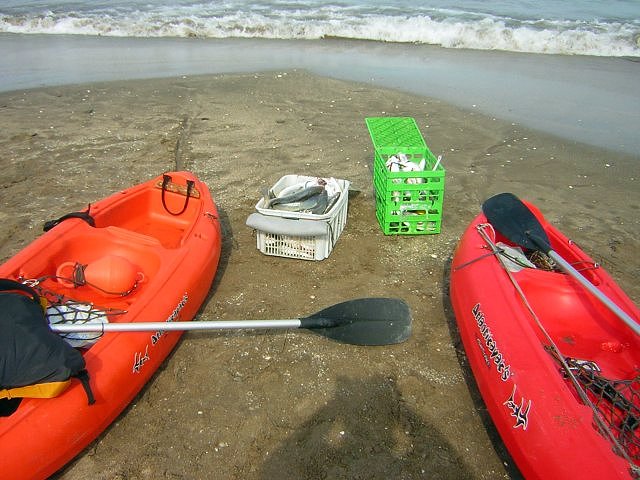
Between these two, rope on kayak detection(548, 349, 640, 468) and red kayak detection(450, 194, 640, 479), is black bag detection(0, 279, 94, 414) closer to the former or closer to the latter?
red kayak detection(450, 194, 640, 479)

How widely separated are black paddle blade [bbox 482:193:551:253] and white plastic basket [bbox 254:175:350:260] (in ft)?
4.55

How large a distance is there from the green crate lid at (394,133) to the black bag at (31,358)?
3799 millimetres

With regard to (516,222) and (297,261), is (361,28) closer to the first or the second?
(297,261)

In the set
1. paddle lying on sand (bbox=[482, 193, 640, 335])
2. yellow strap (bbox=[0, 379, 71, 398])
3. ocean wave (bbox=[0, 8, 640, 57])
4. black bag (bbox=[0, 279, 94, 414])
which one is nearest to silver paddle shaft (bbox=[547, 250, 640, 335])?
paddle lying on sand (bbox=[482, 193, 640, 335])

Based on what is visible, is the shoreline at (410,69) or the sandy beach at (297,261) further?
the shoreline at (410,69)

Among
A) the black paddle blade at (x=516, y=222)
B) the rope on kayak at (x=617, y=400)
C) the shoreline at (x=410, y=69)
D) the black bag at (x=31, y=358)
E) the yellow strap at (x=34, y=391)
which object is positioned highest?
the black bag at (x=31, y=358)

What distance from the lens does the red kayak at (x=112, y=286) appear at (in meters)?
2.59

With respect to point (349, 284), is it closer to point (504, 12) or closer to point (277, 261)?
point (277, 261)

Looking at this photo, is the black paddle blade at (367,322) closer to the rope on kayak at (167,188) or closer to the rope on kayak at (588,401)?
the rope on kayak at (588,401)

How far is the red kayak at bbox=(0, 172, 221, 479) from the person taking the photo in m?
2.59

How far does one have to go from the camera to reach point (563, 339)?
3.61m

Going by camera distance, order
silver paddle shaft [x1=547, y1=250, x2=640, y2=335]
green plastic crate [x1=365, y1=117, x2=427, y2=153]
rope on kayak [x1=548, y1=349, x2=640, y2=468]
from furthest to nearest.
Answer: green plastic crate [x1=365, y1=117, x2=427, y2=153]
silver paddle shaft [x1=547, y1=250, x2=640, y2=335]
rope on kayak [x1=548, y1=349, x2=640, y2=468]

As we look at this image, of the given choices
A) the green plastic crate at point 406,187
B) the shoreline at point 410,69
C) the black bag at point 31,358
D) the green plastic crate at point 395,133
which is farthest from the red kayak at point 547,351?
the shoreline at point 410,69

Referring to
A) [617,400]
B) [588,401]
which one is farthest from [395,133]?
[588,401]
